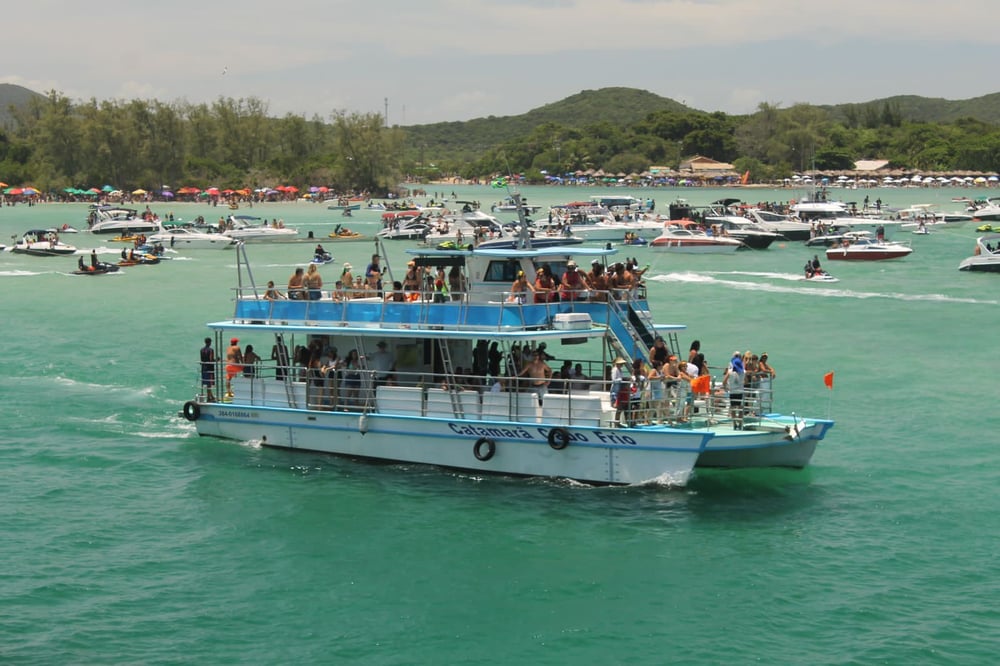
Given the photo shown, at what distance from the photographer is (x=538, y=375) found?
25.3 m

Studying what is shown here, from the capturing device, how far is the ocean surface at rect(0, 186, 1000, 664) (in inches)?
731

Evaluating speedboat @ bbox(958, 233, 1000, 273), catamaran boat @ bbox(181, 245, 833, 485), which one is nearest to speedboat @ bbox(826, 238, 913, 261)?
speedboat @ bbox(958, 233, 1000, 273)

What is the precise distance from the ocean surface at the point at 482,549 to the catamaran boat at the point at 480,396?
1.91 ft

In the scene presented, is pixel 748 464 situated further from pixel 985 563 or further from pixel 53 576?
pixel 53 576

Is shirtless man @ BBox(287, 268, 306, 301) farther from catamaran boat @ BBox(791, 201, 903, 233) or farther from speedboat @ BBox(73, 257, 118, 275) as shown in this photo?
catamaran boat @ BBox(791, 201, 903, 233)

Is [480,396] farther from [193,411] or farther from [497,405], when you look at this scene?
[193,411]

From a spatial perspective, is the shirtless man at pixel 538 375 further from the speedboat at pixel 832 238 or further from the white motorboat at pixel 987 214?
the white motorboat at pixel 987 214

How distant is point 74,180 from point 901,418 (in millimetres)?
158656

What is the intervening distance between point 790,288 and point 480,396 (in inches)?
1689

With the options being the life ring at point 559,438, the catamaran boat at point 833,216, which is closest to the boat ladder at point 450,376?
the life ring at point 559,438

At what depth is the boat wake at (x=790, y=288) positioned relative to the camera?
2391 inches

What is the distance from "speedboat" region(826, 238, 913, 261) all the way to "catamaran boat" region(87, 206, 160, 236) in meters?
51.8

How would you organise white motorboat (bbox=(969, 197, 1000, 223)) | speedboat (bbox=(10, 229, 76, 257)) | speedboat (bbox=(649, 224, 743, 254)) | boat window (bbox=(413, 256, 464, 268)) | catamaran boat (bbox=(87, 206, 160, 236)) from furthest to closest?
white motorboat (bbox=(969, 197, 1000, 223))
catamaran boat (bbox=(87, 206, 160, 236))
speedboat (bbox=(649, 224, 743, 254))
speedboat (bbox=(10, 229, 76, 257))
boat window (bbox=(413, 256, 464, 268))

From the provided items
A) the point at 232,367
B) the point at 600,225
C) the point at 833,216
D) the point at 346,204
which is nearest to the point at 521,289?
the point at 232,367
